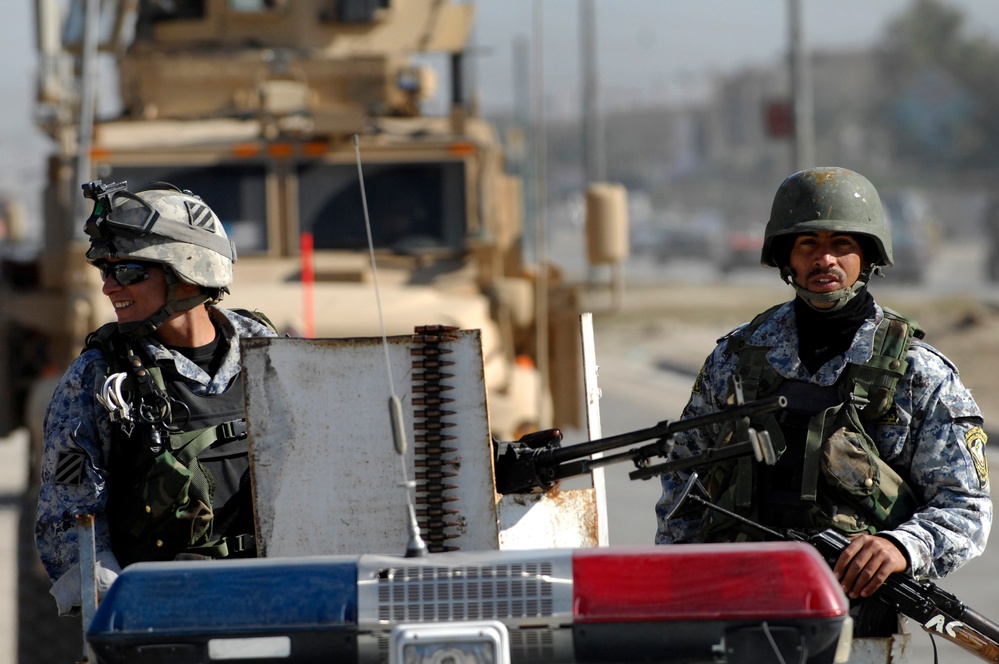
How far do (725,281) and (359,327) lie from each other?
30833mm

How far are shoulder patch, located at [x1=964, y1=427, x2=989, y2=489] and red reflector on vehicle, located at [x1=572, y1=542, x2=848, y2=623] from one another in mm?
939

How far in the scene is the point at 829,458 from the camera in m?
3.21

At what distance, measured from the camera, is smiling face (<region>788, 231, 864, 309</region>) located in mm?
3359

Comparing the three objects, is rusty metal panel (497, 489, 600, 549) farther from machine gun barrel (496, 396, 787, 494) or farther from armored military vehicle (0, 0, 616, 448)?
armored military vehicle (0, 0, 616, 448)

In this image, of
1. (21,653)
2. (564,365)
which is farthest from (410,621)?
(564,365)

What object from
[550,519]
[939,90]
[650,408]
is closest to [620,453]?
[550,519]

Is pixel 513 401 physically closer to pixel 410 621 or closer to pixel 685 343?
pixel 410 621

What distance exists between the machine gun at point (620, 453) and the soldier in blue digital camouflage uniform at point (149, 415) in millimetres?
587

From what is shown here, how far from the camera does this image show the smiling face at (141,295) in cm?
336

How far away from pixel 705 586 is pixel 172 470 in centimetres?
127

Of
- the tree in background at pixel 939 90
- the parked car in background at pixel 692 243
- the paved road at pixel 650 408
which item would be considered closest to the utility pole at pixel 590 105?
the paved road at pixel 650 408

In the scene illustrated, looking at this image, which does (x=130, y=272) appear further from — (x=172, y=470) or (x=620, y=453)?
(x=620, y=453)

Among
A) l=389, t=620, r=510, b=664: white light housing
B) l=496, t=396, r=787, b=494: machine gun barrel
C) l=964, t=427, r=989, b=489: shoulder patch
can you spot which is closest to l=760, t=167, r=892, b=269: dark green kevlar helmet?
l=964, t=427, r=989, b=489: shoulder patch

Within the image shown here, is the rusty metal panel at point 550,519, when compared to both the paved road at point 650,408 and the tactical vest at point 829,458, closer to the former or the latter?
the tactical vest at point 829,458
